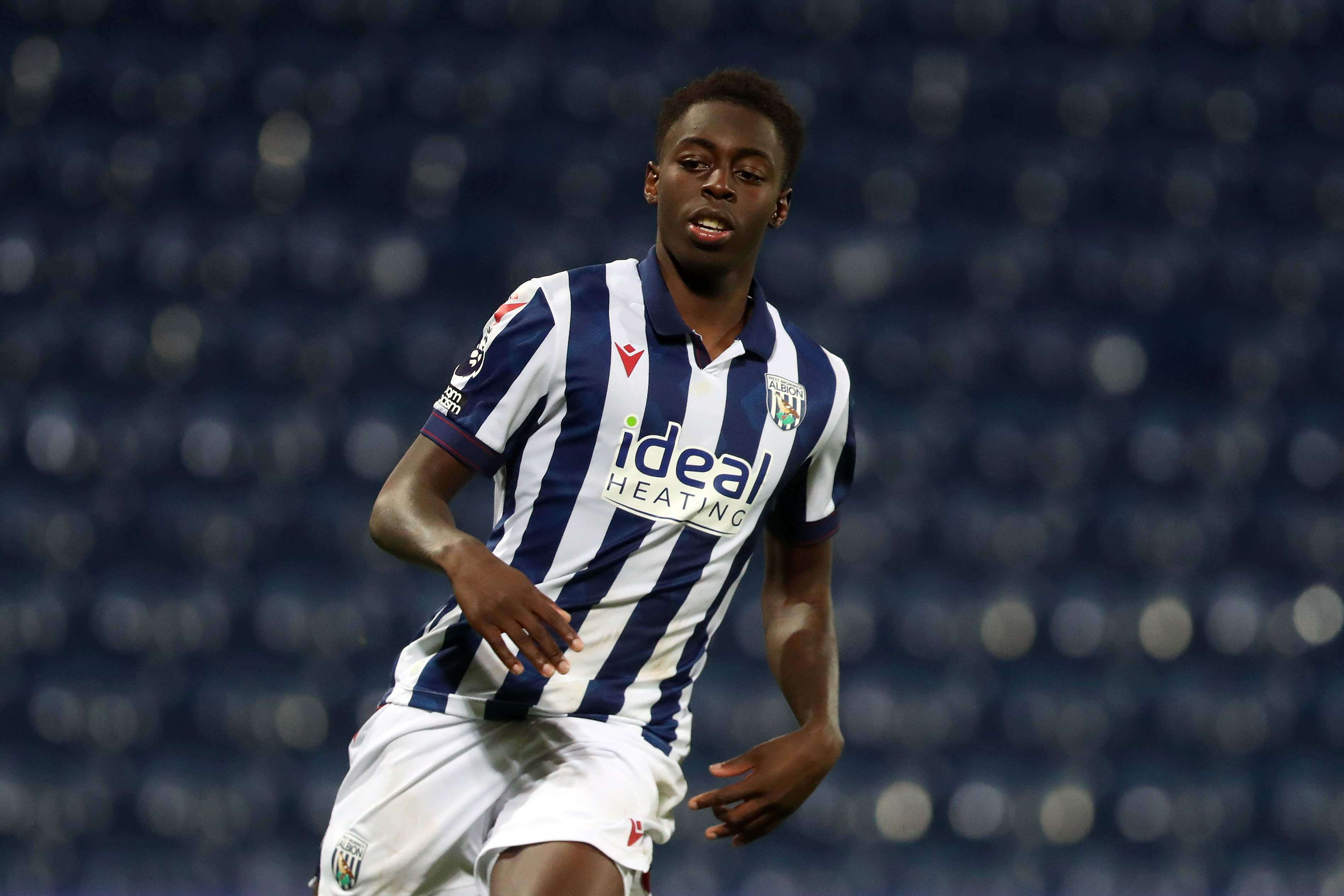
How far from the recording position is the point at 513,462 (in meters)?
1.82

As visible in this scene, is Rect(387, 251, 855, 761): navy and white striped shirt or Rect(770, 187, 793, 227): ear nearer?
Rect(387, 251, 855, 761): navy and white striped shirt

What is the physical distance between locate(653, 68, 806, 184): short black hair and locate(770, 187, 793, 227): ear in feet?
0.07

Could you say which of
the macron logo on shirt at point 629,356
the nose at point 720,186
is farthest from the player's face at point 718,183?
the macron logo on shirt at point 629,356

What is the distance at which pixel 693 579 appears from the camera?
180cm

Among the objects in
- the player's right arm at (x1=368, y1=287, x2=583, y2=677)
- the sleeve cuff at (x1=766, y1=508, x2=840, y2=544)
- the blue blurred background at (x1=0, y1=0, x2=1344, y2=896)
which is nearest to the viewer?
the player's right arm at (x1=368, y1=287, x2=583, y2=677)

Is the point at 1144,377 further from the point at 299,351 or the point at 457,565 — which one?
the point at 457,565

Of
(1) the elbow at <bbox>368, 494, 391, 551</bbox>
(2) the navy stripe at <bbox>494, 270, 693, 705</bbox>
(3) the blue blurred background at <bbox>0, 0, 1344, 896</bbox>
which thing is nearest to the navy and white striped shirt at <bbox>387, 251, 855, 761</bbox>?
(2) the navy stripe at <bbox>494, 270, 693, 705</bbox>

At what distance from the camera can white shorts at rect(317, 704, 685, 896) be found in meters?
1.68

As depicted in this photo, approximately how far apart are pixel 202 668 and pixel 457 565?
2.85m

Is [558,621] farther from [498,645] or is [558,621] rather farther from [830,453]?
[830,453]

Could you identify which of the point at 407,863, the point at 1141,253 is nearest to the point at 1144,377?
the point at 1141,253

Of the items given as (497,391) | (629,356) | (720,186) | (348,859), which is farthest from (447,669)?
(720,186)

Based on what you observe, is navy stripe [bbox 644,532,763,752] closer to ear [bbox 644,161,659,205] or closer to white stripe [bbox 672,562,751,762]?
white stripe [bbox 672,562,751,762]

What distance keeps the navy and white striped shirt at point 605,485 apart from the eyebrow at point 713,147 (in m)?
0.18
